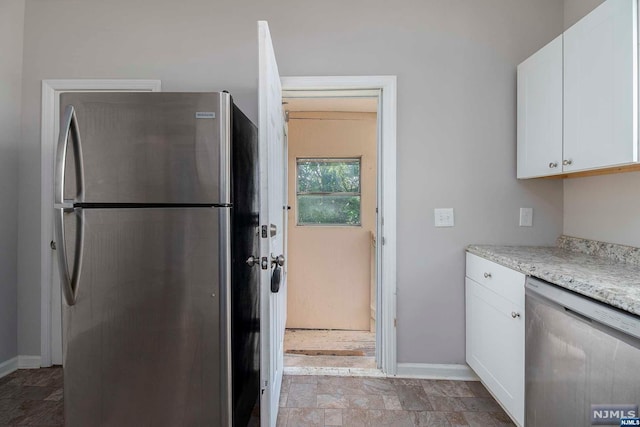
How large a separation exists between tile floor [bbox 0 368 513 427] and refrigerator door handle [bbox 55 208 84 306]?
0.99 meters

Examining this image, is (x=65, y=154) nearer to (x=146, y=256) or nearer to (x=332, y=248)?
(x=146, y=256)

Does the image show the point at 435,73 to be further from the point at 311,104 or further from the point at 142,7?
the point at 142,7

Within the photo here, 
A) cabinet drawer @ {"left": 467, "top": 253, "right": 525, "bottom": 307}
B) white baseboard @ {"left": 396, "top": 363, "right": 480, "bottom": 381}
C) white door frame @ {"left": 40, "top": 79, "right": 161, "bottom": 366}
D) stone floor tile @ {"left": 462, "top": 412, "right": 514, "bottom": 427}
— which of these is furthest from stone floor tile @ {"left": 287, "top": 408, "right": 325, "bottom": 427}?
white door frame @ {"left": 40, "top": 79, "right": 161, "bottom": 366}

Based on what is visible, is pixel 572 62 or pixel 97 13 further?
pixel 97 13

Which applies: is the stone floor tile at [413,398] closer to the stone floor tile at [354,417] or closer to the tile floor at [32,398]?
the stone floor tile at [354,417]

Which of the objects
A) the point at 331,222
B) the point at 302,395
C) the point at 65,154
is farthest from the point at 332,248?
the point at 65,154

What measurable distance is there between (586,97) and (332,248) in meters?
2.84

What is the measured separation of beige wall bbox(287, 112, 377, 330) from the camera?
148 inches

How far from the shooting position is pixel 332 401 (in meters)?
1.75

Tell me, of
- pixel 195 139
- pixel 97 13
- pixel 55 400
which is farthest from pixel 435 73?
pixel 55 400

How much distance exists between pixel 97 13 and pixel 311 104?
2.01 m

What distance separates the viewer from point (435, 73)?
1.99 meters

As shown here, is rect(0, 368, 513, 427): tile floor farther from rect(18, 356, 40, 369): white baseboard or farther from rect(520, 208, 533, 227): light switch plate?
rect(520, 208, 533, 227): light switch plate

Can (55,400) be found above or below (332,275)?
below
